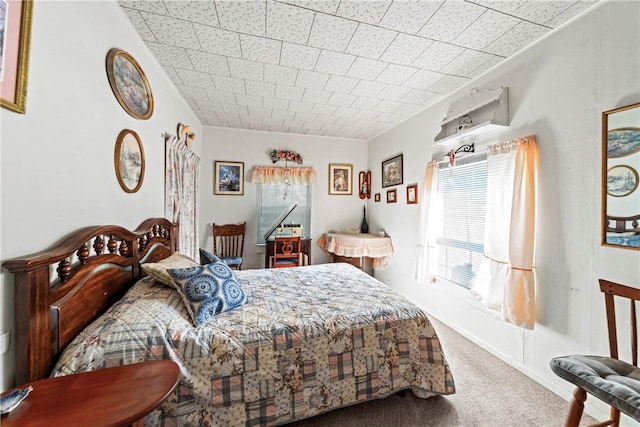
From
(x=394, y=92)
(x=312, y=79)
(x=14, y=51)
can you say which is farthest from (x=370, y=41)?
(x=14, y=51)

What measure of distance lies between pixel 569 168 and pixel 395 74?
1630 millimetres

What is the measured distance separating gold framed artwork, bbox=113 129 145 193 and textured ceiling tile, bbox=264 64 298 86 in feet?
4.30

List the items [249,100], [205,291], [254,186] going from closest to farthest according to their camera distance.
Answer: [205,291], [249,100], [254,186]

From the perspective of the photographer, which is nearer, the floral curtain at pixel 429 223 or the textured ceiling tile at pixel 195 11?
the textured ceiling tile at pixel 195 11

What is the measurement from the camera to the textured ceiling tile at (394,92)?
2664 mm

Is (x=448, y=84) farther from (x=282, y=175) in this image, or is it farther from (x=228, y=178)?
(x=228, y=178)

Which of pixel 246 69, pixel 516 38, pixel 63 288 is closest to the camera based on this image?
pixel 63 288

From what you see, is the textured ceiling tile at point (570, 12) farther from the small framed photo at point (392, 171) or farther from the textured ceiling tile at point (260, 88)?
the textured ceiling tile at point (260, 88)

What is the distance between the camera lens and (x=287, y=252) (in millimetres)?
3906

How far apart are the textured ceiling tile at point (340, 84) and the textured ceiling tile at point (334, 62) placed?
0.11m

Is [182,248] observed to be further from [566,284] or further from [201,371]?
[566,284]

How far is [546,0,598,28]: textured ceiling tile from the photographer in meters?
1.55

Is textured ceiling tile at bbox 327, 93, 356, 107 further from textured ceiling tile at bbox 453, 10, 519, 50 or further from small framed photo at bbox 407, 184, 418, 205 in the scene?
small framed photo at bbox 407, 184, 418, 205

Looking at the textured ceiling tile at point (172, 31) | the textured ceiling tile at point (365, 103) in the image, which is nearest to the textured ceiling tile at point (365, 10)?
the textured ceiling tile at point (172, 31)
